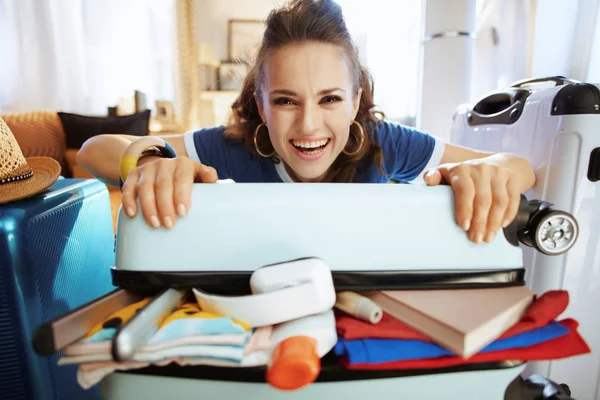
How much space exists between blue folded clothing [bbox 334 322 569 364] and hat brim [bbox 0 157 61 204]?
1.48 feet

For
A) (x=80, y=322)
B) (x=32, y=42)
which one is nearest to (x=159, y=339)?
(x=80, y=322)

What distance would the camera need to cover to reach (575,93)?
573 millimetres

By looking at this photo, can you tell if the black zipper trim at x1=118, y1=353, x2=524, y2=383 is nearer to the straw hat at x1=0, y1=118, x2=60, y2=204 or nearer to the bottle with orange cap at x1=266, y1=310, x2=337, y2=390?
the bottle with orange cap at x1=266, y1=310, x2=337, y2=390

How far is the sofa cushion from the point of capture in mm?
2277

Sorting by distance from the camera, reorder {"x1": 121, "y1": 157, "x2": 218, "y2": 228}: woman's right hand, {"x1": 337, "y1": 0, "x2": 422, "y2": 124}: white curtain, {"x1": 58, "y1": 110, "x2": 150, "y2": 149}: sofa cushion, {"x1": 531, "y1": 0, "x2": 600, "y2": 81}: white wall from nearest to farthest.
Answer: {"x1": 121, "y1": 157, "x2": 218, "y2": 228}: woman's right hand < {"x1": 531, "y1": 0, "x2": 600, "y2": 81}: white wall < {"x1": 58, "y1": 110, "x2": 150, "y2": 149}: sofa cushion < {"x1": 337, "y1": 0, "x2": 422, "y2": 124}: white curtain

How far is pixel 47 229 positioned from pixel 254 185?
311 millimetres

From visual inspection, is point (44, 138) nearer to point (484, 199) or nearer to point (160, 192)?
point (160, 192)

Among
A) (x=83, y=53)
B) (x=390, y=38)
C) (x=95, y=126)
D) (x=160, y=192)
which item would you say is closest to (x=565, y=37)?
(x=390, y=38)

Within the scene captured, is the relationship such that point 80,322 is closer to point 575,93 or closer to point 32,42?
point 575,93

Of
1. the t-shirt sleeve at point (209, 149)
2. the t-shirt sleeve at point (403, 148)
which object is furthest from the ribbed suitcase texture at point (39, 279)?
the t-shirt sleeve at point (403, 148)

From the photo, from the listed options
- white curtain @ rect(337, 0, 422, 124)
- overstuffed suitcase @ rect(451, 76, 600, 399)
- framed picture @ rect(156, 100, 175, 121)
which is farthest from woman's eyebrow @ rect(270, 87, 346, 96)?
framed picture @ rect(156, 100, 175, 121)

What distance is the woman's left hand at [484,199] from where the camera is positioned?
0.38 meters

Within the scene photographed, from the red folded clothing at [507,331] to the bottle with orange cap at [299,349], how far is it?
0.02 meters

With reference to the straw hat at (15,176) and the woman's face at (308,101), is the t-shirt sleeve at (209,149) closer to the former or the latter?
the woman's face at (308,101)
